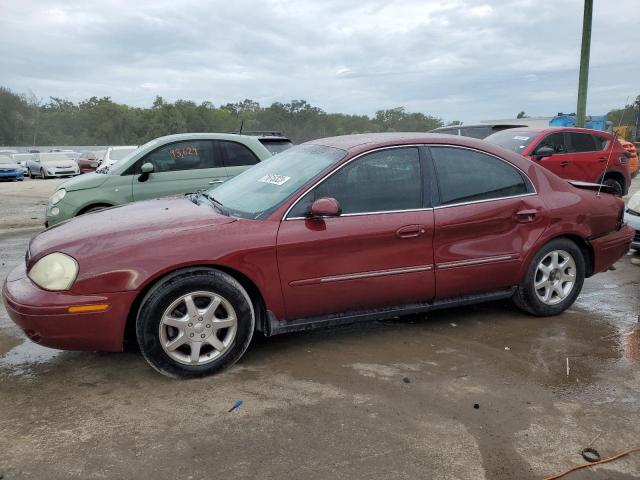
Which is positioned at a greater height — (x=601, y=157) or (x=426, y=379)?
(x=601, y=157)

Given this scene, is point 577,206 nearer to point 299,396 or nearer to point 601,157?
point 299,396

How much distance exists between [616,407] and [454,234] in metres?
1.54

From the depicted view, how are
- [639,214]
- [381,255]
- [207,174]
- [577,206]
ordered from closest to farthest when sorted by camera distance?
[381,255]
[577,206]
[639,214]
[207,174]

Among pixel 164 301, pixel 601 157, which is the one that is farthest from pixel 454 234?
pixel 601 157

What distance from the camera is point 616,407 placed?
3203 mm

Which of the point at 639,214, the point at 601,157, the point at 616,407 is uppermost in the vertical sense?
the point at 601,157

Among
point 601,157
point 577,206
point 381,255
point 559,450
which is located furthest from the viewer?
point 601,157

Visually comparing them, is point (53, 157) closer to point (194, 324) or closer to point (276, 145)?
point (276, 145)

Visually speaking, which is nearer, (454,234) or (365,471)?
(365,471)

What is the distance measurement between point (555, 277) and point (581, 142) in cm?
665

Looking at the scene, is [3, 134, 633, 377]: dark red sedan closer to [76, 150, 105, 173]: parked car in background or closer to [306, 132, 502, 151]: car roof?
[306, 132, 502, 151]: car roof

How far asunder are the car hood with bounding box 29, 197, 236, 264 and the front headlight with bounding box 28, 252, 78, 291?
0.05 meters

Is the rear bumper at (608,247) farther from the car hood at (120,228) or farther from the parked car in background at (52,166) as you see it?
the parked car in background at (52,166)

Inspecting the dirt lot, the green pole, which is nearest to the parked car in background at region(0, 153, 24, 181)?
the green pole
